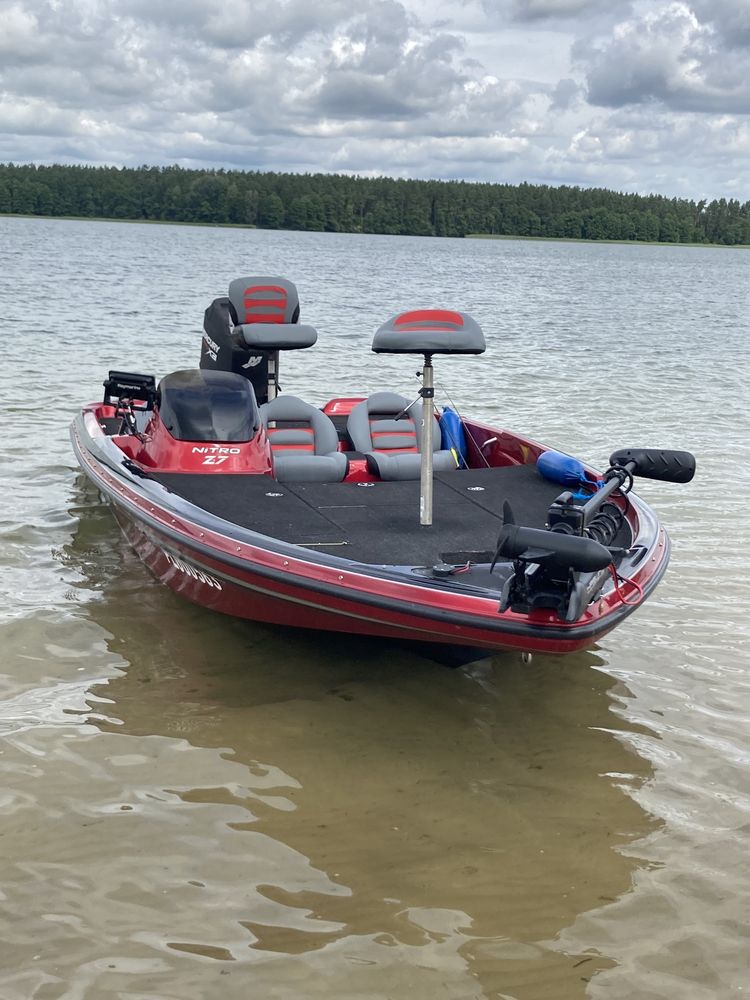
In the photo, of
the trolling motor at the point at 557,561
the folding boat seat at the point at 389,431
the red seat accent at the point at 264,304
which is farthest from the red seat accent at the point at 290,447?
the trolling motor at the point at 557,561

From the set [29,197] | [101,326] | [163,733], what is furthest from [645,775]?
[29,197]

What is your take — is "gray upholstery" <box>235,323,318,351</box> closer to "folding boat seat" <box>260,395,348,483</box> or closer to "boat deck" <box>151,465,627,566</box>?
"folding boat seat" <box>260,395,348,483</box>

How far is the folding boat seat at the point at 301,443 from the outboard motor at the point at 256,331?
0.48 meters

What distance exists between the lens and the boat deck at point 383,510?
17.7ft

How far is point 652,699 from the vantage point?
5.40m

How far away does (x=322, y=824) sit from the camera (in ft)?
13.5

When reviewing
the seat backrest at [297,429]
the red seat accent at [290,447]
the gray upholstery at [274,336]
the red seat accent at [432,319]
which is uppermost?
the red seat accent at [432,319]

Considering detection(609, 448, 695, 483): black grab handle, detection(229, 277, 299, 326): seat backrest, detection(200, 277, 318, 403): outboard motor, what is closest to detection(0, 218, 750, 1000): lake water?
detection(609, 448, 695, 483): black grab handle

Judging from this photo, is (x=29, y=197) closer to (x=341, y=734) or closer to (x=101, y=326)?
(x=101, y=326)

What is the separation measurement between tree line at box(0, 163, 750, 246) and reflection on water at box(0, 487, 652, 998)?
112451mm

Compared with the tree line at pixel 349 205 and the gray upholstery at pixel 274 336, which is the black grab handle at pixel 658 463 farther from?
the tree line at pixel 349 205

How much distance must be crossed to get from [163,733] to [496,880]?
5.67ft

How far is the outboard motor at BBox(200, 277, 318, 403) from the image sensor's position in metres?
7.59

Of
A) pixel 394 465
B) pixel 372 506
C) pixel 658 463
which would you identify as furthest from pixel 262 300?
pixel 658 463
